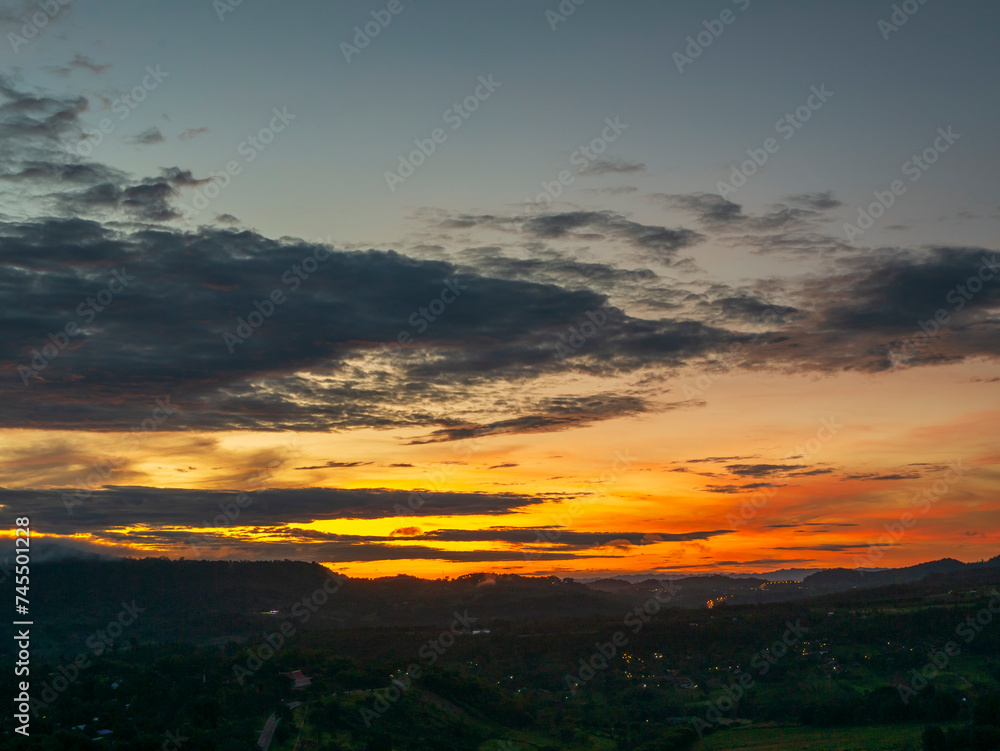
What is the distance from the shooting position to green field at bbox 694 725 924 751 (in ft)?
504

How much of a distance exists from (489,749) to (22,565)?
111 m

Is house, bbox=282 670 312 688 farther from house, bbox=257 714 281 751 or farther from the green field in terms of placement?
the green field

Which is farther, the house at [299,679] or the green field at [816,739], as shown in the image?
the house at [299,679]

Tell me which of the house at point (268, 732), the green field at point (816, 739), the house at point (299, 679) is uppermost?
the house at point (299, 679)

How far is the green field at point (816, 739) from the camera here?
504ft

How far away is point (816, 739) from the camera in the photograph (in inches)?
6457

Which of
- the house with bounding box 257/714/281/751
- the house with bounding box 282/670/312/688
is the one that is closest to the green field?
the house with bounding box 282/670/312/688

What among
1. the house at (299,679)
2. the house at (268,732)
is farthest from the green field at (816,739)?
the house at (268,732)

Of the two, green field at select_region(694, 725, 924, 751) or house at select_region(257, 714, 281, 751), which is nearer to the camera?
house at select_region(257, 714, 281, 751)

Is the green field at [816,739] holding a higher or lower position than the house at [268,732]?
lower

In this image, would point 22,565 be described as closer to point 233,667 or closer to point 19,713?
point 19,713

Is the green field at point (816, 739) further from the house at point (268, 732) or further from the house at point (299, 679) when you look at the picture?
the house at point (268, 732)

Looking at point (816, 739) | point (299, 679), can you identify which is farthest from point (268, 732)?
point (816, 739)

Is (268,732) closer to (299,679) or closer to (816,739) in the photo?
(299,679)
